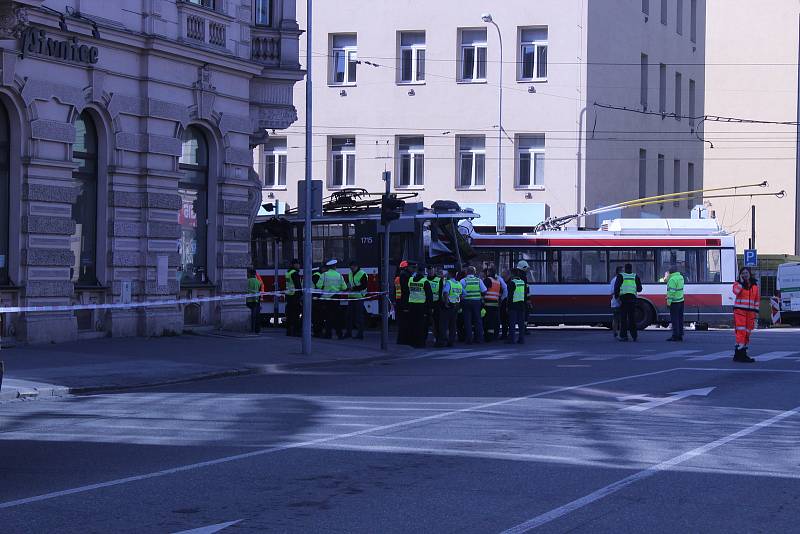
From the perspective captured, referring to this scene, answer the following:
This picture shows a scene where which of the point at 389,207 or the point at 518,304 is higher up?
the point at 389,207

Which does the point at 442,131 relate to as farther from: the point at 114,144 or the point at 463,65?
the point at 114,144

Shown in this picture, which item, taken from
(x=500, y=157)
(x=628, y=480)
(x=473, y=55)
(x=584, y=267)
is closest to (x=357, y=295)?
(x=584, y=267)

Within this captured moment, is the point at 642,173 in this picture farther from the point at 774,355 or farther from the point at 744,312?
the point at 744,312

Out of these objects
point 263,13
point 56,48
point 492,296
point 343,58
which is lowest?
point 492,296

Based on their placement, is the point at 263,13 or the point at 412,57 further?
the point at 412,57

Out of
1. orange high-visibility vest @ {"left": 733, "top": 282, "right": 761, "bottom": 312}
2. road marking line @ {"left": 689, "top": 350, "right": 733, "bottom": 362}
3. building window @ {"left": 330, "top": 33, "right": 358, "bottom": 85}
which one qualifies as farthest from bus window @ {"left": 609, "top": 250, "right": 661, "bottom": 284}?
building window @ {"left": 330, "top": 33, "right": 358, "bottom": 85}

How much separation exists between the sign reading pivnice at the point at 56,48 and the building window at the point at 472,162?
27280 millimetres

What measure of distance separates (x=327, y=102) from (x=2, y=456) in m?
41.2

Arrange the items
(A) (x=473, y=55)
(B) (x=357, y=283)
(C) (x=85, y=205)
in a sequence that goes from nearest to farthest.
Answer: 1. (C) (x=85, y=205)
2. (B) (x=357, y=283)
3. (A) (x=473, y=55)

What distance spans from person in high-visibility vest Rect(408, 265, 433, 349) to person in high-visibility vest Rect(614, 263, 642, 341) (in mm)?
5063

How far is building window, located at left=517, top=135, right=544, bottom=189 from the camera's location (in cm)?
4938

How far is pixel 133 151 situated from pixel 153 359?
A: 5592 mm

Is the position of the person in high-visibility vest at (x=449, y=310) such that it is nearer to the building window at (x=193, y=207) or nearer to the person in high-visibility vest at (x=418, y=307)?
the person in high-visibility vest at (x=418, y=307)

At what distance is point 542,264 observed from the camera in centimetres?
3631
